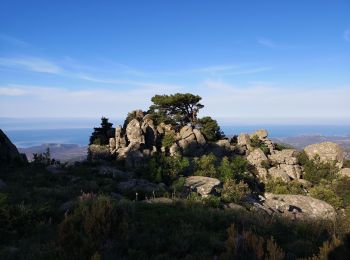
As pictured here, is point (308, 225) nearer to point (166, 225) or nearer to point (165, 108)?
point (166, 225)

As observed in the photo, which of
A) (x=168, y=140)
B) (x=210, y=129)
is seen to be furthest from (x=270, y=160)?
(x=168, y=140)

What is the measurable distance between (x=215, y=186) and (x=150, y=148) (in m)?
14.3

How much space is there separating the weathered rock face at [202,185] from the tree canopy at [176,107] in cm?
2032

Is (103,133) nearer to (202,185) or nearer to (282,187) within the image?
(202,185)

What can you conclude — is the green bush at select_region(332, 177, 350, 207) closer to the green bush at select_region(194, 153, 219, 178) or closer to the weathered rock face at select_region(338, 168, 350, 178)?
the weathered rock face at select_region(338, 168, 350, 178)

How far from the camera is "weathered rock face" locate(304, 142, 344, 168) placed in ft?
144

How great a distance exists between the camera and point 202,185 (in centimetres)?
2539

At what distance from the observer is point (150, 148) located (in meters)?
38.6

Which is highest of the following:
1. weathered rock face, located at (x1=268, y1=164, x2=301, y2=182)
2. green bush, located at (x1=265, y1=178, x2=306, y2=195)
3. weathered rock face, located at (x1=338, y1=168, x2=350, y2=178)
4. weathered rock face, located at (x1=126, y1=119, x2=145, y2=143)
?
weathered rock face, located at (x1=126, y1=119, x2=145, y2=143)

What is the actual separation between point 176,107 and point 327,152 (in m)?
21.6

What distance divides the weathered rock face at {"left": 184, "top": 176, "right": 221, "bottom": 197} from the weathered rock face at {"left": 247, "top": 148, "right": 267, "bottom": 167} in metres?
14.4

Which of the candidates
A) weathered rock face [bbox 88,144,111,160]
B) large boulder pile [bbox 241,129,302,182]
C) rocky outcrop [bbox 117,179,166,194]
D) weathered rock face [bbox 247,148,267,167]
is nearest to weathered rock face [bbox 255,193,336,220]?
large boulder pile [bbox 241,129,302,182]

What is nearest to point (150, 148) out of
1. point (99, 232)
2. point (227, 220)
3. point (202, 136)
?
point (202, 136)

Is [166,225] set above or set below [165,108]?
below
